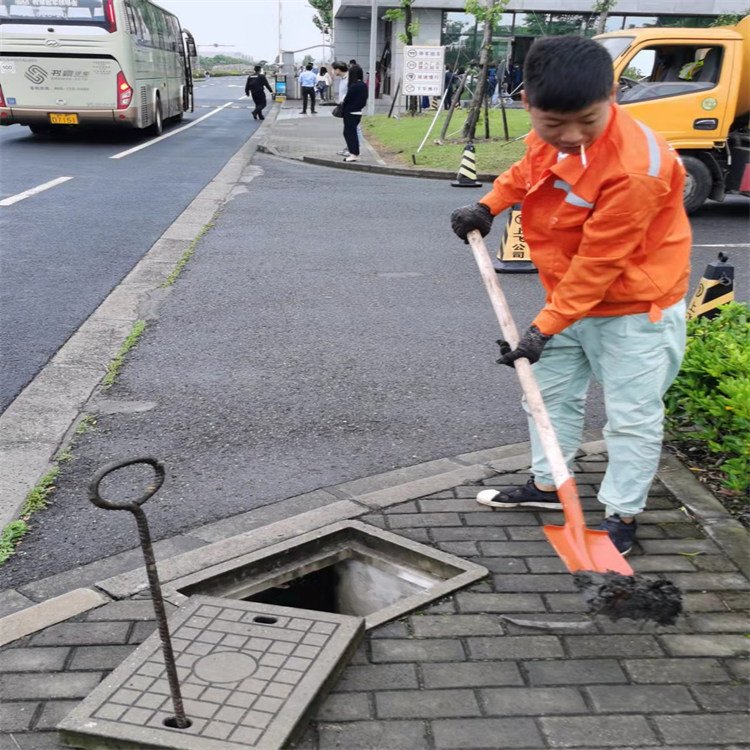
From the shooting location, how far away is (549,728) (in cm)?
215

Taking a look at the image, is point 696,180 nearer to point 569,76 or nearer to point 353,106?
point 353,106

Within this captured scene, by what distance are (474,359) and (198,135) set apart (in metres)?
16.4

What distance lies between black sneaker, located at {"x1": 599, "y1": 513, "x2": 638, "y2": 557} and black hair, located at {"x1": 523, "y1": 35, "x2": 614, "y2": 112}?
4.66ft

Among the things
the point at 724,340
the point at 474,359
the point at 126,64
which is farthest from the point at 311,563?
the point at 126,64

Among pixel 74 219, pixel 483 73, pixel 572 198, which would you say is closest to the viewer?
pixel 572 198

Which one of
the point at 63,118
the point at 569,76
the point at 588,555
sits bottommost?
the point at 588,555

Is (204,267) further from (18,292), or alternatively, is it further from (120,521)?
(120,521)

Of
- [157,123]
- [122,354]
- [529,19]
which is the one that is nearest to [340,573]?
[122,354]

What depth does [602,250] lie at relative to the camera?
2578 mm

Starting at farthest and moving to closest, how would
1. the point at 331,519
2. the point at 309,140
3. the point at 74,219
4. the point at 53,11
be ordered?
the point at 309,140 < the point at 53,11 < the point at 74,219 < the point at 331,519

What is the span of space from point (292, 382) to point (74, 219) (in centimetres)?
545

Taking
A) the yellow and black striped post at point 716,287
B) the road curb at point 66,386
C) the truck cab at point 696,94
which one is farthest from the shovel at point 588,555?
the truck cab at point 696,94

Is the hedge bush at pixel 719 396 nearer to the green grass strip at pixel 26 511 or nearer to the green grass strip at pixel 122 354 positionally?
the green grass strip at pixel 26 511

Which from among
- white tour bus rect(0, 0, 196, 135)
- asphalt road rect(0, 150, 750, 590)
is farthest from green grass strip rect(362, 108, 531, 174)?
asphalt road rect(0, 150, 750, 590)
